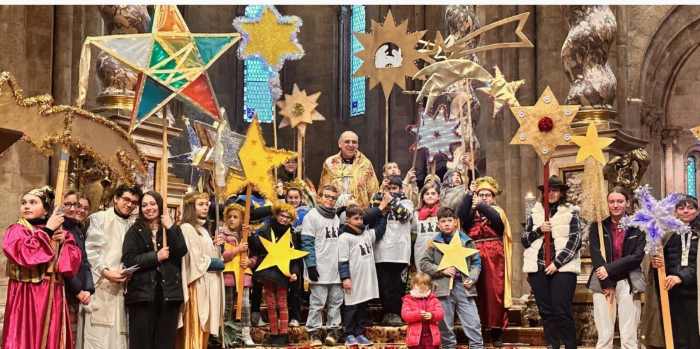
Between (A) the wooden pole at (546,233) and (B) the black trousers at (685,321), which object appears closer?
(B) the black trousers at (685,321)

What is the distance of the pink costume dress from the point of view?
8211 millimetres

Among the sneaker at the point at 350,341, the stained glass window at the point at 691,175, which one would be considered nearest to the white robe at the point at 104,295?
the sneaker at the point at 350,341

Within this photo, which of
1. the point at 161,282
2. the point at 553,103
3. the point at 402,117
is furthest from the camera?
the point at 402,117

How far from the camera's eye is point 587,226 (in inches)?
418

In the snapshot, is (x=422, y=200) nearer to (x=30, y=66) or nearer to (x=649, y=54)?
(x=30, y=66)

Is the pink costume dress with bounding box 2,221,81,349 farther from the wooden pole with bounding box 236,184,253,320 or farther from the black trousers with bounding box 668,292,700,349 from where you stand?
the black trousers with bounding box 668,292,700,349

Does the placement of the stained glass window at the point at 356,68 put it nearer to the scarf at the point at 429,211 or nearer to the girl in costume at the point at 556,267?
the scarf at the point at 429,211

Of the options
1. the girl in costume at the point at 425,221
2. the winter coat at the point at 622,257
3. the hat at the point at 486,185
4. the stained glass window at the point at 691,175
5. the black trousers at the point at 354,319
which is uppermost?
the stained glass window at the point at 691,175

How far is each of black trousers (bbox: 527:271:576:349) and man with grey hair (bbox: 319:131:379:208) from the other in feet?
7.68

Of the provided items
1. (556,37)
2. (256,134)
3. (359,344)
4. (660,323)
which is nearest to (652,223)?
(660,323)

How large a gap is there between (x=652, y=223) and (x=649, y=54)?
839 cm

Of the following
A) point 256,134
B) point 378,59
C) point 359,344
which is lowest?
point 359,344

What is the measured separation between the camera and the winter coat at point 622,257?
973 centimetres

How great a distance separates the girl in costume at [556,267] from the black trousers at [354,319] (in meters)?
1.61
